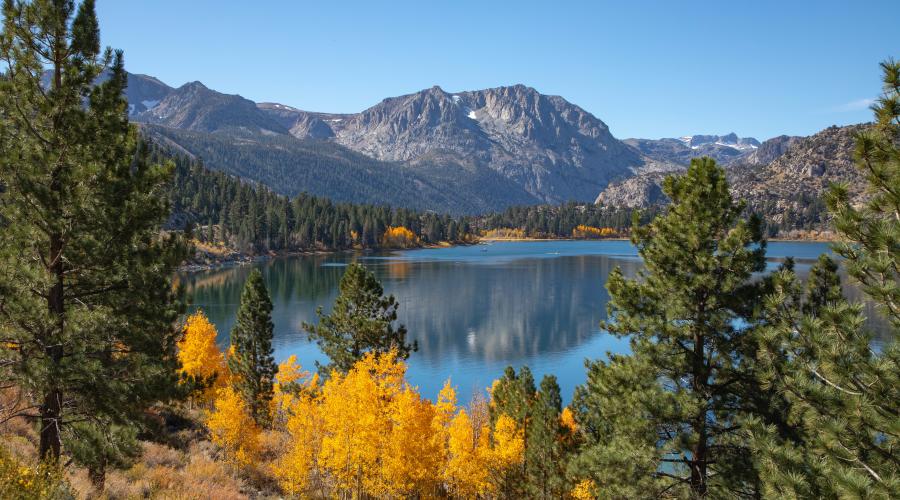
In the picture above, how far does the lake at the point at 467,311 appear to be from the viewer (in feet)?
200

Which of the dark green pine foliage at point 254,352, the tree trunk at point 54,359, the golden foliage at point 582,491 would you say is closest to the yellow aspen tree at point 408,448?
the golden foliage at point 582,491

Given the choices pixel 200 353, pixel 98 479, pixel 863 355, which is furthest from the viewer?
pixel 200 353

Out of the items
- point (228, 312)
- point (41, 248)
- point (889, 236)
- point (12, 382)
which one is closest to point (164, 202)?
point (41, 248)

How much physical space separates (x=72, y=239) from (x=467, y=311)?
76.3 meters

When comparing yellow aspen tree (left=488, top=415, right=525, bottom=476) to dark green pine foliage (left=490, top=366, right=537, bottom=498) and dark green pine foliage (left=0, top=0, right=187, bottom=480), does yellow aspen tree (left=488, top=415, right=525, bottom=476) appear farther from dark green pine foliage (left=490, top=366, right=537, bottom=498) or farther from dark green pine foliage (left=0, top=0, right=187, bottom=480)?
dark green pine foliage (left=0, top=0, right=187, bottom=480)

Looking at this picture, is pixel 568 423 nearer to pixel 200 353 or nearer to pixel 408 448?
pixel 408 448

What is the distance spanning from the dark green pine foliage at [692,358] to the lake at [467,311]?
34906 millimetres

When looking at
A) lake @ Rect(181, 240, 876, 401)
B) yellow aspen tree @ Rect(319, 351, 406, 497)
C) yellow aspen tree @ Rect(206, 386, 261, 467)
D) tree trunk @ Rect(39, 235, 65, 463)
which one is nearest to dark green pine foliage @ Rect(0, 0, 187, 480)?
tree trunk @ Rect(39, 235, 65, 463)

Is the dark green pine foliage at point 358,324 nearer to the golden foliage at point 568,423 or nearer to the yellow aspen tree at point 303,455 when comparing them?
the yellow aspen tree at point 303,455

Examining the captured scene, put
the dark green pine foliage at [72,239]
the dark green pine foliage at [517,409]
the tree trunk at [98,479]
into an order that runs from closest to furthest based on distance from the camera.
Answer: the dark green pine foliage at [72,239], the tree trunk at [98,479], the dark green pine foliage at [517,409]

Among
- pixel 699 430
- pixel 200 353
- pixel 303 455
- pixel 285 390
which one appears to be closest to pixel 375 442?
pixel 303 455

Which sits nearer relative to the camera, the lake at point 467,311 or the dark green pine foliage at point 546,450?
the dark green pine foliage at point 546,450

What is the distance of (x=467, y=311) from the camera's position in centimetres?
8719

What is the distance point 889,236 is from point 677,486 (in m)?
10.3
